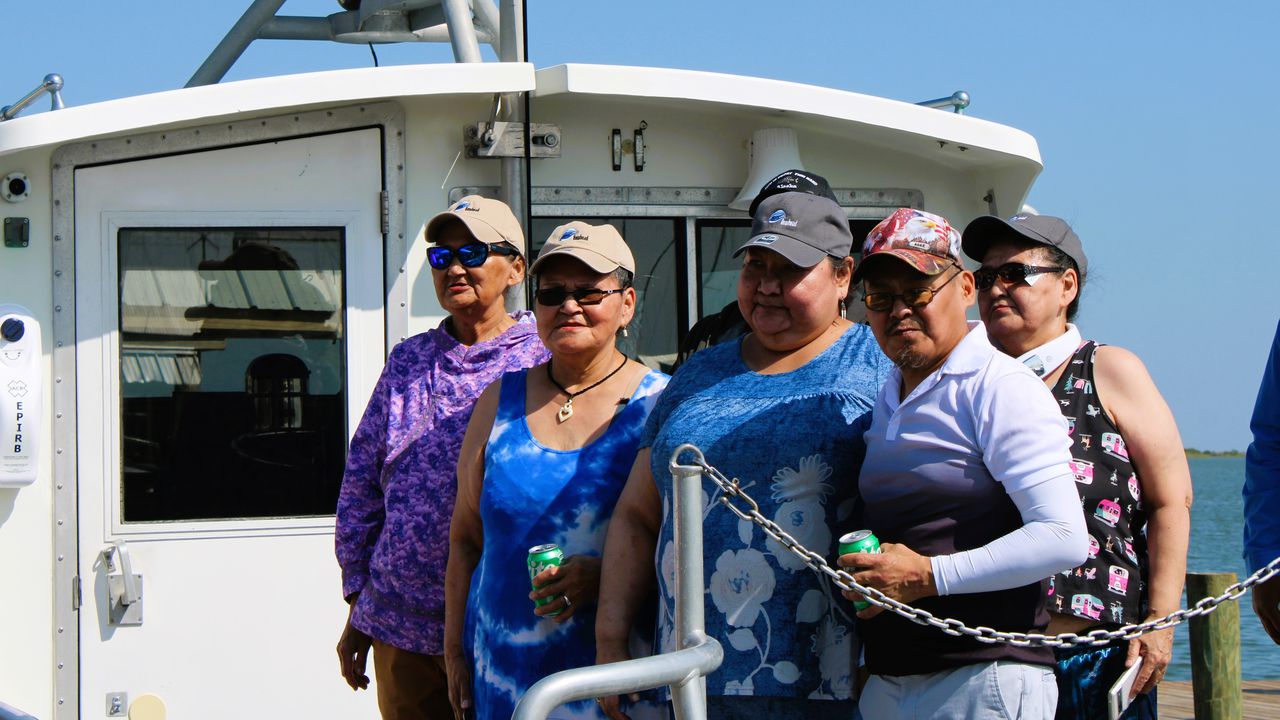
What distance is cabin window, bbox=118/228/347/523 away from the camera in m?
4.96

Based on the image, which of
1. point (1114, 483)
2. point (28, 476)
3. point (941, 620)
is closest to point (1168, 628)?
point (1114, 483)

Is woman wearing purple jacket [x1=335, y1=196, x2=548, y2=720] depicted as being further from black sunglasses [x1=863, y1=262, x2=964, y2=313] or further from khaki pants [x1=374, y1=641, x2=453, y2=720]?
black sunglasses [x1=863, y1=262, x2=964, y2=313]

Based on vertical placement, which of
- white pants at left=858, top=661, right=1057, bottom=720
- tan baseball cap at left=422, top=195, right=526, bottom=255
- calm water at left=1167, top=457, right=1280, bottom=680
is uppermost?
tan baseball cap at left=422, top=195, right=526, bottom=255

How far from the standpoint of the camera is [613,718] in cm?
316

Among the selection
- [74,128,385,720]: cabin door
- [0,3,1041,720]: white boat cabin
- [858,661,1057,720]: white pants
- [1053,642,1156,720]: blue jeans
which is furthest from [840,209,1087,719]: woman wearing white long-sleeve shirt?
[74,128,385,720]: cabin door

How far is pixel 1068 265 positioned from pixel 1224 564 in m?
49.9

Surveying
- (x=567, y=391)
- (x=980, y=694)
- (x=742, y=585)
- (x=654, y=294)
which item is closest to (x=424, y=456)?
(x=567, y=391)

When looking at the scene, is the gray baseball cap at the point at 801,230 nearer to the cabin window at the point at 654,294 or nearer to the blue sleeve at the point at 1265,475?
the blue sleeve at the point at 1265,475

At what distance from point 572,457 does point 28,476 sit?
2.35 metres

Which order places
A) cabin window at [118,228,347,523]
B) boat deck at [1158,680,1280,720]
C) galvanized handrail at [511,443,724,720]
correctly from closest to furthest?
galvanized handrail at [511,443,724,720] → cabin window at [118,228,347,523] → boat deck at [1158,680,1280,720]

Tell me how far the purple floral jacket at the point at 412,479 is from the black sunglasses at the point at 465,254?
0.79 ft

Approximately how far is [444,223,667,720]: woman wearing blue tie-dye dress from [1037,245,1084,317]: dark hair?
0.96 m

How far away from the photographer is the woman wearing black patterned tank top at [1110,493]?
10.4 feet

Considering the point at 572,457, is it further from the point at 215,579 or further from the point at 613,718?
the point at 215,579
